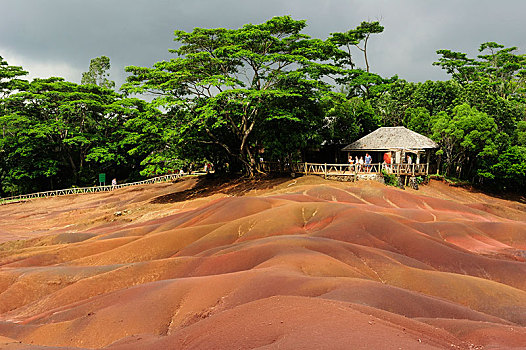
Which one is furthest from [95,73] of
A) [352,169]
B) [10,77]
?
[352,169]

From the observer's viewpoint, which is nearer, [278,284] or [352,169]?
[278,284]

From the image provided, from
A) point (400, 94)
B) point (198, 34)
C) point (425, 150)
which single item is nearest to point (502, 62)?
point (400, 94)

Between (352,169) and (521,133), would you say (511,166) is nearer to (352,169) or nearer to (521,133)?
(521,133)

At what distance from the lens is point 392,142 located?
37.4 meters

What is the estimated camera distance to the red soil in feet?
19.7

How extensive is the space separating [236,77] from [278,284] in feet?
88.9

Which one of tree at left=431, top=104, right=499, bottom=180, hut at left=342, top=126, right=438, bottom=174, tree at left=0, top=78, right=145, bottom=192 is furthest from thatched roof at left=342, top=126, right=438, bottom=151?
tree at left=0, top=78, right=145, bottom=192

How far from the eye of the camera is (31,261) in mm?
15547

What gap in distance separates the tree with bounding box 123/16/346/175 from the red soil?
1317 centimetres

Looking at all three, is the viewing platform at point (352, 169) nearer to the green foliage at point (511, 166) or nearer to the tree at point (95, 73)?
the green foliage at point (511, 166)

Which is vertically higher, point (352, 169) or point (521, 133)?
point (521, 133)

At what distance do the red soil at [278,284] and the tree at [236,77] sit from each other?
13.2 metres

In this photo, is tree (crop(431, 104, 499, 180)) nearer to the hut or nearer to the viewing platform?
the hut

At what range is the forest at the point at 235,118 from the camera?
103ft
